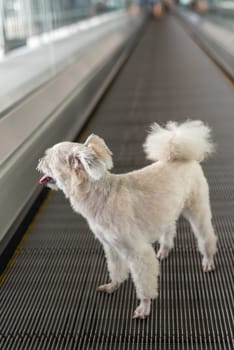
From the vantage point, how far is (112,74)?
1232 centimetres

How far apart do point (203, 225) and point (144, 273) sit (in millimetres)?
708

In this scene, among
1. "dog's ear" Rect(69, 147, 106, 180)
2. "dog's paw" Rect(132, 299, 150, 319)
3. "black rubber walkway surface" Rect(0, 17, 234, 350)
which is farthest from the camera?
"dog's paw" Rect(132, 299, 150, 319)

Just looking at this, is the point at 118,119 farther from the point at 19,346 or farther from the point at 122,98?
the point at 19,346

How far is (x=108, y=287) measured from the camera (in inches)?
129

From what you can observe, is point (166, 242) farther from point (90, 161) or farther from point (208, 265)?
point (90, 161)

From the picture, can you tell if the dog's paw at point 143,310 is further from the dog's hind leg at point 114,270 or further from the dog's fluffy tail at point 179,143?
the dog's fluffy tail at point 179,143

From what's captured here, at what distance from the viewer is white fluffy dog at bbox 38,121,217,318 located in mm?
2730

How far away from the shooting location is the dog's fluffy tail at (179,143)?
3119mm

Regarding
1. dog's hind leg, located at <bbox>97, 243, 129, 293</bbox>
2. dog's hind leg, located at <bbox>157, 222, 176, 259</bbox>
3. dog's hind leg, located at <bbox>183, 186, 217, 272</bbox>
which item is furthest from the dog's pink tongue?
dog's hind leg, located at <bbox>157, 222, 176, 259</bbox>

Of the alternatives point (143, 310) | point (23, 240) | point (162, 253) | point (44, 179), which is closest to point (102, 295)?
point (143, 310)

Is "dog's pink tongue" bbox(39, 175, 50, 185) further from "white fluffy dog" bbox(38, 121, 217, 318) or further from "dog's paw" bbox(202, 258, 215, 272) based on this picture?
"dog's paw" bbox(202, 258, 215, 272)

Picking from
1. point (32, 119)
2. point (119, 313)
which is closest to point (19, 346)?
point (119, 313)

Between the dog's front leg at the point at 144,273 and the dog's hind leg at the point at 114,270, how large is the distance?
26 centimetres

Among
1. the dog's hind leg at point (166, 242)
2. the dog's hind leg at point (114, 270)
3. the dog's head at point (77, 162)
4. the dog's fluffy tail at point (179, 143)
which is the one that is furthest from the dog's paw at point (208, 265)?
the dog's head at point (77, 162)
